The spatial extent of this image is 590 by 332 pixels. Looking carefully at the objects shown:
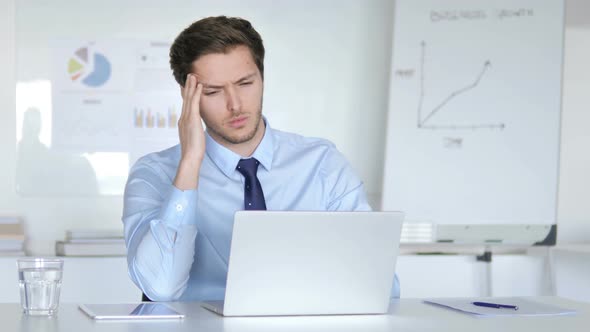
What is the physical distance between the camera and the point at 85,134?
150 inches

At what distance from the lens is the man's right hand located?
2121 mm

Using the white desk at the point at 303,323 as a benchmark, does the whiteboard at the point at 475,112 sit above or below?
above

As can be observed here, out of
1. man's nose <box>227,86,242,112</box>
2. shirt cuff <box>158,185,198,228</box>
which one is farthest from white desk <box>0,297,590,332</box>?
man's nose <box>227,86,242,112</box>

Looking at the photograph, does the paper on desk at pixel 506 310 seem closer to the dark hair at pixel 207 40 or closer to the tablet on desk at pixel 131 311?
the tablet on desk at pixel 131 311

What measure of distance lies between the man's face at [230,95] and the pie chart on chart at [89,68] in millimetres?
1558

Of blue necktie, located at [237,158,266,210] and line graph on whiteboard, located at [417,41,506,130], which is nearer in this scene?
blue necktie, located at [237,158,266,210]

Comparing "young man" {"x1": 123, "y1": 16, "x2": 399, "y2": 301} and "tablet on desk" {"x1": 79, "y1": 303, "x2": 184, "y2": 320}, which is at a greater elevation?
"young man" {"x1": 123, "y1": 16, "x2": 399, "y2": 301}

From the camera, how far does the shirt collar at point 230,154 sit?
2.42 m

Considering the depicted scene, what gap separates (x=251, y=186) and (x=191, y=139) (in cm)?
27

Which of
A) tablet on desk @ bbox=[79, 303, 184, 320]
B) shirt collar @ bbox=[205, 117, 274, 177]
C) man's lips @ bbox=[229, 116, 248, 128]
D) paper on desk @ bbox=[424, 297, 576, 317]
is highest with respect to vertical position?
man's lips @ bbox=[229, 116, 248, 128]

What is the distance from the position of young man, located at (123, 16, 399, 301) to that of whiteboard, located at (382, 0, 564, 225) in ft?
4.38

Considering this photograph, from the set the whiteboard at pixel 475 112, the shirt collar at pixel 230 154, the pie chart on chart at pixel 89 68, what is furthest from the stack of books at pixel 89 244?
the shirt collar at pixel 230 154

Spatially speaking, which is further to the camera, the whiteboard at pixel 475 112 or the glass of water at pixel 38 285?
the whiteboard at pixel 475 112

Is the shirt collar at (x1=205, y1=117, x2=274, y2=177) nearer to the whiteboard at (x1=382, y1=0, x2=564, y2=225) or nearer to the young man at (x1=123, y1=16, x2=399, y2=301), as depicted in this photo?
the young man at (x1=123, y1=16, x2=399, y2=301)
